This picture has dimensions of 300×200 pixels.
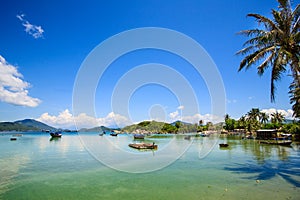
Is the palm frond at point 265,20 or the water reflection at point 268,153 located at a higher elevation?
the palm frond at point 265,20

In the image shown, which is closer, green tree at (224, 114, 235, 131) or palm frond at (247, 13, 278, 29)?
palm frond at (247, 13, 278, 29)

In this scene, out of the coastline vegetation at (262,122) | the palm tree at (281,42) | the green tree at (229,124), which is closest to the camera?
the palm tree at (281,42)

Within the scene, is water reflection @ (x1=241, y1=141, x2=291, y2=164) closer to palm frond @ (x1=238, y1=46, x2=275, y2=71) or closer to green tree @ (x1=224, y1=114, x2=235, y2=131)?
palm frond @ (x1=238, y1=46, x2=275, y2=71)

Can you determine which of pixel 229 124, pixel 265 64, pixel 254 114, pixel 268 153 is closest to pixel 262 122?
pixel 254 114

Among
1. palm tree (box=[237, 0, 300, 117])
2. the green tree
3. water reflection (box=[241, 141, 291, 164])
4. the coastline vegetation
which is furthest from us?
the green tree

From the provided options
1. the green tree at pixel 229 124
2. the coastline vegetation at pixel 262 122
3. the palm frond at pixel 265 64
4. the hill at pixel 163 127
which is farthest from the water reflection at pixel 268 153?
the hill at pixel 163 127

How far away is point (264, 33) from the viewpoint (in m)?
12.0

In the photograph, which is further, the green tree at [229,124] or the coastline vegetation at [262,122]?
the green tree at [229,124]

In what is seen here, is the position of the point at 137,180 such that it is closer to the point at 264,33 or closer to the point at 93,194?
the point at 93,194

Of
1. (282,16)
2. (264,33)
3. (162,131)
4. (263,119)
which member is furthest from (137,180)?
(162,131)

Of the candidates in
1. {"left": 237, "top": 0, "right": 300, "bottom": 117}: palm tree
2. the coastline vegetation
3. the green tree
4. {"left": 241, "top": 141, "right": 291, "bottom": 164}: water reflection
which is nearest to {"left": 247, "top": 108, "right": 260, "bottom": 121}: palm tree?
the coastline vegetation

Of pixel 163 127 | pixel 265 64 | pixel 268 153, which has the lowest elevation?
pixel 268 153

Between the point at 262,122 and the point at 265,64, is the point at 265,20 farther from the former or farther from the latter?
the point at 262,122

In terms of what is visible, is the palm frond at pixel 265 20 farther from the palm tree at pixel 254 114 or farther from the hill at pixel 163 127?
the hill at pixel 163 127
